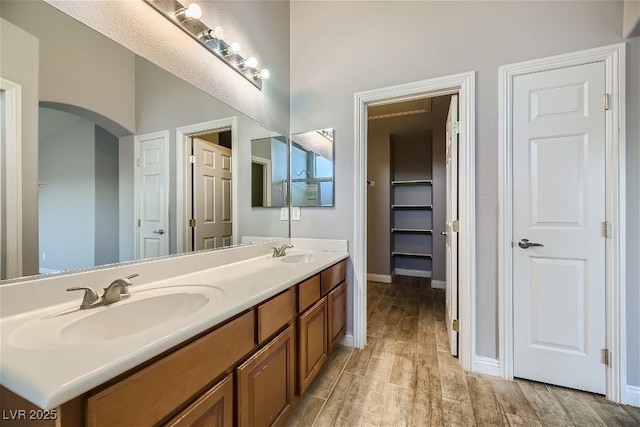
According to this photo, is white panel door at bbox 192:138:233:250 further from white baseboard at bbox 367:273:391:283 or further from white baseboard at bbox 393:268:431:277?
white baseboard at bbox 393:268:431:277

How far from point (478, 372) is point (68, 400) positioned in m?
2.16

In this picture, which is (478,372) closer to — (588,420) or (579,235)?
(588,420)

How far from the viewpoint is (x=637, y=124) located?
1.49 metres

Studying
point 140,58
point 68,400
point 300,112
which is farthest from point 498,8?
point 68,400

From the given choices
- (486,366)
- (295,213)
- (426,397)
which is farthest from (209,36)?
(486,366)

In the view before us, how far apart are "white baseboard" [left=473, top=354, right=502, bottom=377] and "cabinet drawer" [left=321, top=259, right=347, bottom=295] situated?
1064 millimetres

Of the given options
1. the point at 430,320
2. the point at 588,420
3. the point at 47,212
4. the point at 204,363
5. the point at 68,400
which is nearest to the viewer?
the point at 68,400

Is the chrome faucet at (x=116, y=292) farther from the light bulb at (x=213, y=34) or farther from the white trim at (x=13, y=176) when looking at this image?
the light bulb at (x=213, y=34)

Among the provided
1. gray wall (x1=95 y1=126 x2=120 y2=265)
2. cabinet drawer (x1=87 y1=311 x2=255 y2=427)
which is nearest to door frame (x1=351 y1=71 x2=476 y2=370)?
cabinet drawer (x1=87 y1=311 x2=255 y2=427)

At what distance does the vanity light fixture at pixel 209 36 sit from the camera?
134 centimetres

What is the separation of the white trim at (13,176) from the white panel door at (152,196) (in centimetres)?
37

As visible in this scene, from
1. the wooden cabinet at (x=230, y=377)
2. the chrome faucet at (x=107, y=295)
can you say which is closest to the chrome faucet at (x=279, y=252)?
the wooden cabinet at (x=230, y=377)

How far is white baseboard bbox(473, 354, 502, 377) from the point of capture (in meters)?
1.76

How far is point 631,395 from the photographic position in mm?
1490
